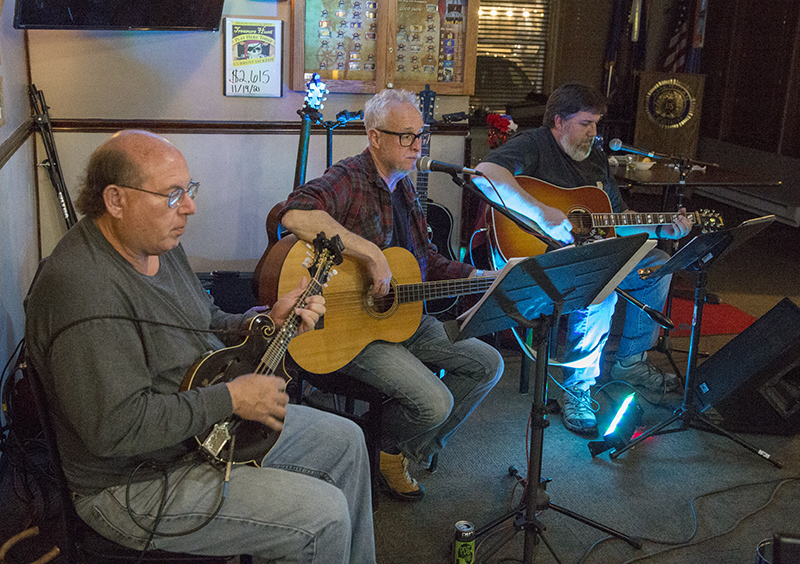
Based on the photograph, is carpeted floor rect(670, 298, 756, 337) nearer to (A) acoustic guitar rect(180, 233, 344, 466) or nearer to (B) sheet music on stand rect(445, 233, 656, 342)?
(B) sheet music on stand rect(445, 233, 656, 342)

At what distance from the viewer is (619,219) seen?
3.48 meters

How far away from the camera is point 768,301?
206 inches

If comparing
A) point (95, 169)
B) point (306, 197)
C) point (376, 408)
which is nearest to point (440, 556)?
point (376, 408)

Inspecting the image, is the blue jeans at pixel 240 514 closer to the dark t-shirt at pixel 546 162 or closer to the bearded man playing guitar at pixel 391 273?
the bearded man playing guitar at pixel 391 273

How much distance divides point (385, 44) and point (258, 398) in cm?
344

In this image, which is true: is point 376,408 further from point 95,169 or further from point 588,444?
point 95,169

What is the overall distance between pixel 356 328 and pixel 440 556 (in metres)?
0.80

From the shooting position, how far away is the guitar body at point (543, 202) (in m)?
3.46

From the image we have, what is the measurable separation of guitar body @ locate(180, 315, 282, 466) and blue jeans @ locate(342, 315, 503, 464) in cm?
72

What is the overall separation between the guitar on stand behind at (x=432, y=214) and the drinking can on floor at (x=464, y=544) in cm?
185

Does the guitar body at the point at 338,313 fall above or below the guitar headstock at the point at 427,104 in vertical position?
below

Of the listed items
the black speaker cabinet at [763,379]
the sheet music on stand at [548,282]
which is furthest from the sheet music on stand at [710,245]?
the sheet music on stand at [548,282]

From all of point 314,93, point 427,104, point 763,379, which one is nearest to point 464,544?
point 763,379

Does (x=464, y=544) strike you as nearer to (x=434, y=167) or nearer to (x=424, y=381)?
(x=424, y=381)
